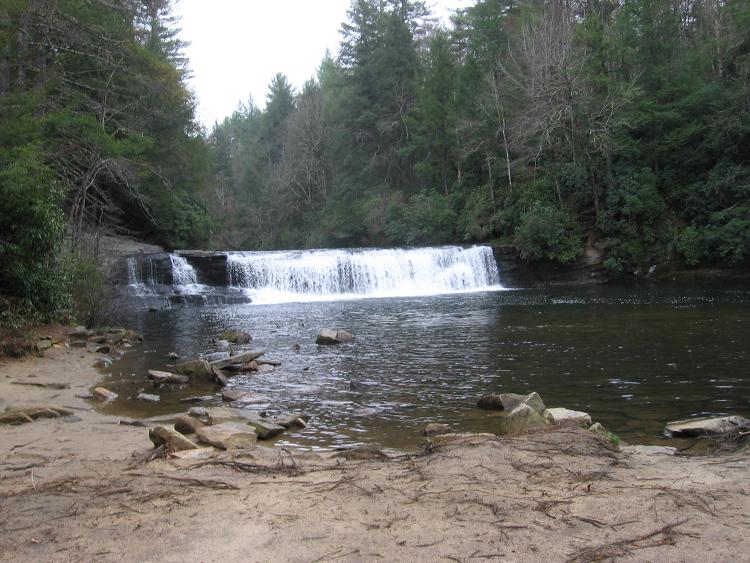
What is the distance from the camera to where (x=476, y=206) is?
107ft

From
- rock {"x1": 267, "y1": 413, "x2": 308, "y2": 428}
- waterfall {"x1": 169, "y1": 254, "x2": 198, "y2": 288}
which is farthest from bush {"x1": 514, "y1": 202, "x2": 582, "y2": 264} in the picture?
rock {"x1": 267, "y1": 413, "x2": 308, "y2": 428}

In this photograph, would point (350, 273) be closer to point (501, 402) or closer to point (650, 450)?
point (501, 402)

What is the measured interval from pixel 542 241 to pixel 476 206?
6460 millimetres

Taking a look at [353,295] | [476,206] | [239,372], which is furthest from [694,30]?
[239,372]

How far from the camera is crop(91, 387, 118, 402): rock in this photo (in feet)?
25.6

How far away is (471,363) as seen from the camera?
976 cm

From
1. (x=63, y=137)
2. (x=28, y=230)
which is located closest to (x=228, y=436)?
(x=28, y=230)

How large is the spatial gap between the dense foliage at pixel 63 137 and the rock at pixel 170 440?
7.06m

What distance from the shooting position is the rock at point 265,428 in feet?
19.5

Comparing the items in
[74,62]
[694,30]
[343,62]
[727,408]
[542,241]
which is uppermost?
[343,62]

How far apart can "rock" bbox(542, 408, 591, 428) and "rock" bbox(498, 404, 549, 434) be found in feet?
0.42

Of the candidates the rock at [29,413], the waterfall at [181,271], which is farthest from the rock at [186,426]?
the waterfall at [181,271]

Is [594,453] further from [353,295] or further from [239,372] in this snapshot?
[353,295]

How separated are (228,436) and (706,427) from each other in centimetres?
441
